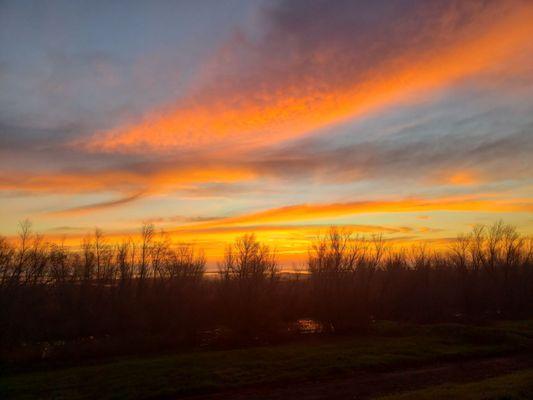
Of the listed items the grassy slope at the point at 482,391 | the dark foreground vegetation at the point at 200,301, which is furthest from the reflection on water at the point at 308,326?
the grassy slope at the point at 482,391

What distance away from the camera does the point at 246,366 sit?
21.2 metres

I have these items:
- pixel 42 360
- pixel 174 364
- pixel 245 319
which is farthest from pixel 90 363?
pixel 245 319

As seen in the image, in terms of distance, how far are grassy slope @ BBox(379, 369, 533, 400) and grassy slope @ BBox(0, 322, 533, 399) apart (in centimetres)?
557

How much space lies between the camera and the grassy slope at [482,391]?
14.2 m

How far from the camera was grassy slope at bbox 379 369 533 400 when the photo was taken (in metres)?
14.2

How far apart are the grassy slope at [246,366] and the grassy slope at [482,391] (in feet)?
18.3

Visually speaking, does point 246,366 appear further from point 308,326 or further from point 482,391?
point 308,326

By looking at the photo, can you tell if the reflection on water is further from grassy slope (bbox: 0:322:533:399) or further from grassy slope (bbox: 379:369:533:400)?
grassy slope (bbox: 379:369:533:400)

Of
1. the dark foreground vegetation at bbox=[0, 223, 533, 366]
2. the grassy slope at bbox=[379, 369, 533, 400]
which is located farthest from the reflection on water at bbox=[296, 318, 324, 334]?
the grassy slope at bbox=[379, 369, 533, 400]

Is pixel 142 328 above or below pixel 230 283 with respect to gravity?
below

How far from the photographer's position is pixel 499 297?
6062 cm

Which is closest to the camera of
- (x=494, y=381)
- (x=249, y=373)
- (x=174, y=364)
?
(x=494, y=381)

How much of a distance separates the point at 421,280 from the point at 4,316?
55.9m

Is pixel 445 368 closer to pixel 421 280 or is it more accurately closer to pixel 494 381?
pixel 494 381
